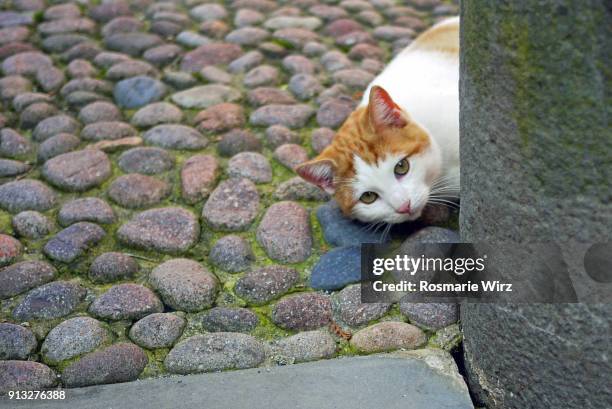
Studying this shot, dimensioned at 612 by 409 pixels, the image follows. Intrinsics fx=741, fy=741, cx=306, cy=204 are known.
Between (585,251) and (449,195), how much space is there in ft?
4.51

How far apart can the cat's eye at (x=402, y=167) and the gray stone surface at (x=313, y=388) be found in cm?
86

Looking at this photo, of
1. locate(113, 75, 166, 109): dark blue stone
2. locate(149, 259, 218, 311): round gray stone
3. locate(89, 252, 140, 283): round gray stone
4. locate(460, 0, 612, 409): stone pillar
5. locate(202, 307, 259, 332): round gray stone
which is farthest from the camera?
locate(113, 75, 166, 109): dark blue stone

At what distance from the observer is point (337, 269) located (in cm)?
291

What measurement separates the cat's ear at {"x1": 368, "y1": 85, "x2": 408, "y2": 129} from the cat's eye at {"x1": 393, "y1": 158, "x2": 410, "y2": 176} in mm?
160

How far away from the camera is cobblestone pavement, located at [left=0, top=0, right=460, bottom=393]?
2.60m

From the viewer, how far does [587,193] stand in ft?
5.76

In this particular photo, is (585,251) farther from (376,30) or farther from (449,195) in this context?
(376,30)

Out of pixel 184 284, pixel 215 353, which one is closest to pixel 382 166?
pixel 184 284

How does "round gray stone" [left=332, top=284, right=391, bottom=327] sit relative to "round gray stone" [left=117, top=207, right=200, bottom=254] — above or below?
below

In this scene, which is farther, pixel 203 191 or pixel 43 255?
pixel 203 191

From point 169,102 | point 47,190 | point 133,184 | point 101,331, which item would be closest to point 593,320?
point 101,331

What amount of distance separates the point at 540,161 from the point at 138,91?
2.91 metres

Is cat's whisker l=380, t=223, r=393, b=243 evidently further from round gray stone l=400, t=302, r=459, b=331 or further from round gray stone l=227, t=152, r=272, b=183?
round gray stone l=227, t=152, r=272, b=183

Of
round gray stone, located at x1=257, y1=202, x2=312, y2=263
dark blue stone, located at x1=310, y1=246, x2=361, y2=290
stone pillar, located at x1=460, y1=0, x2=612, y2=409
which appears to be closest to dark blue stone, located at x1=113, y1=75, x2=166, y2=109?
round gray stone, located at x1=257, y1=202, x2=312, y2=263
